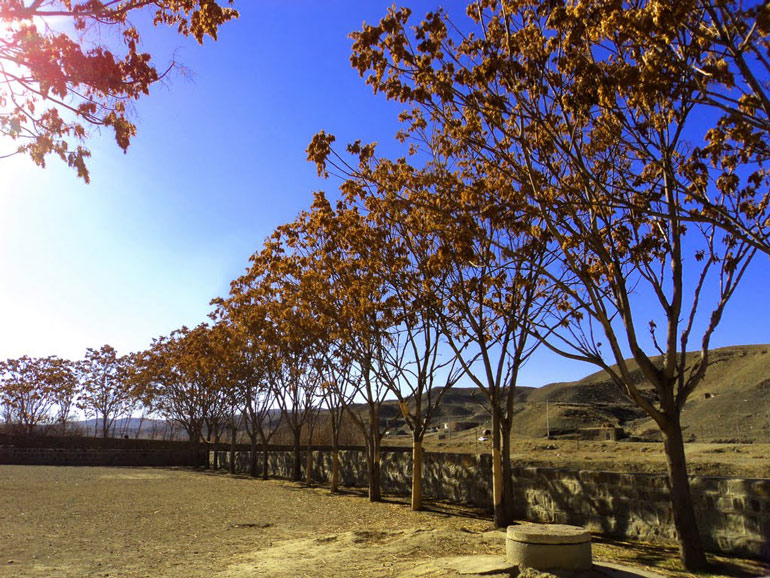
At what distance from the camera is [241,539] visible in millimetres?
10297

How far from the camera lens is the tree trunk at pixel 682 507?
23.8 feet

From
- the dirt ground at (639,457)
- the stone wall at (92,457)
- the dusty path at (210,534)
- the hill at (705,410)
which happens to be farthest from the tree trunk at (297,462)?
the stone wall at (92,457)

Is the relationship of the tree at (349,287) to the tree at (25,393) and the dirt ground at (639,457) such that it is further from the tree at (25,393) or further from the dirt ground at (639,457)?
the tree at (25,393)

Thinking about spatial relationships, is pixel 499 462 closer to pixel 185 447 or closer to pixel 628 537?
pixel 628 537

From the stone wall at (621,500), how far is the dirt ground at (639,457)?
197 inches

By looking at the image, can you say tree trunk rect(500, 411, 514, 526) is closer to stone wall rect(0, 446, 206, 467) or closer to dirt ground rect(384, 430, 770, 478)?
dirt ground rect(384, 430, 770, 478)

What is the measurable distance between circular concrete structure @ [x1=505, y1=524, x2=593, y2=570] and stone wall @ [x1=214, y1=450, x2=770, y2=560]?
3025mm

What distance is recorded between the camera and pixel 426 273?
12.2 m

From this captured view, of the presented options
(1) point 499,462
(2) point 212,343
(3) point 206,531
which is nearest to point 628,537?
(1) point 499,462

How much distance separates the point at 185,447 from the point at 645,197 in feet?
144

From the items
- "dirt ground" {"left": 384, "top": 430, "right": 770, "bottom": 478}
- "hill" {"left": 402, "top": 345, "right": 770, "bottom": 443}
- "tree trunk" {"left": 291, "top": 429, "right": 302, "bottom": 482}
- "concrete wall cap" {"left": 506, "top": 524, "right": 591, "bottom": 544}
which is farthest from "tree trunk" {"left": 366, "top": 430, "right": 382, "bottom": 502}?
"hill" {"left": 402, "top": 345, "right": 770, "bottom": 443}

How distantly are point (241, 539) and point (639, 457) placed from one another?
22.7m

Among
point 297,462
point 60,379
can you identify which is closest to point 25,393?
point 60,379

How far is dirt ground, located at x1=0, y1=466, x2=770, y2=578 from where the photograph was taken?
7.62 metres
